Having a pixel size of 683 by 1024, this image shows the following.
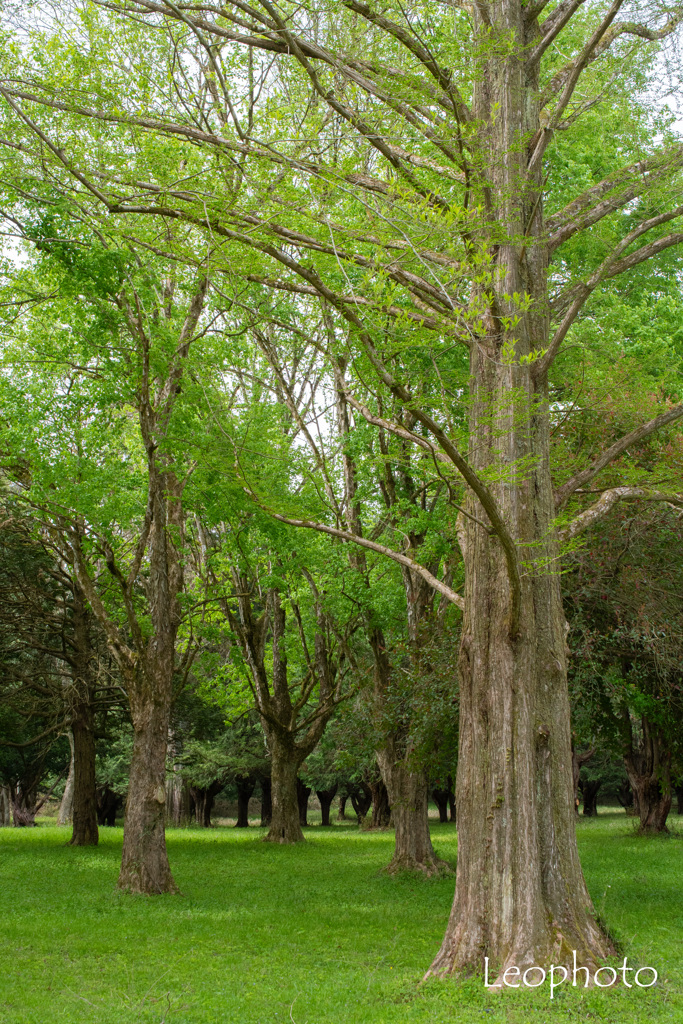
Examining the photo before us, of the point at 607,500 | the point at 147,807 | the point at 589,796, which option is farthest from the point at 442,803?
the point at 607,500

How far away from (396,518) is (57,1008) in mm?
10407

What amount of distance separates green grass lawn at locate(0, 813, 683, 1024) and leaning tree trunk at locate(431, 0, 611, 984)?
0.52 m

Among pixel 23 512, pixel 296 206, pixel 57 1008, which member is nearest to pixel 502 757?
pixel 57 1008

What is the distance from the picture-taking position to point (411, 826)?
51.1 ft

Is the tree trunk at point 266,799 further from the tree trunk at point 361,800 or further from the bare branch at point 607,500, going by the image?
the bare branch at point 607,500

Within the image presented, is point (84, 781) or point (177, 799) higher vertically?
point (84, 781)

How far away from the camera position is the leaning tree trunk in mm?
6469

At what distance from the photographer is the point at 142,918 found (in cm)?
1053

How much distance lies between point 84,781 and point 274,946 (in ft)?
40.5

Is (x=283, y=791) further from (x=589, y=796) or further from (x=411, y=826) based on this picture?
(x=589, y=796)

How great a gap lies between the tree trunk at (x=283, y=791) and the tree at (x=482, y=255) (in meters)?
15.1

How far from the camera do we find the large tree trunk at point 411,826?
15240 mm

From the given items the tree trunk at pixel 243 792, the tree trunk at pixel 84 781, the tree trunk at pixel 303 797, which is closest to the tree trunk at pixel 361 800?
the tree trunk at pixel 303 797

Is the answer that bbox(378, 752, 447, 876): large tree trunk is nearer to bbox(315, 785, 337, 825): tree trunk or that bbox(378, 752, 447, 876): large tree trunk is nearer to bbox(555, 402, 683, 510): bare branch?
bbox(555, 402, 683, 510): bare branch
